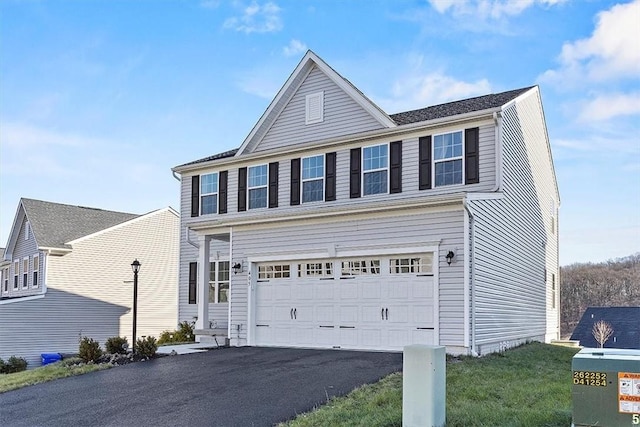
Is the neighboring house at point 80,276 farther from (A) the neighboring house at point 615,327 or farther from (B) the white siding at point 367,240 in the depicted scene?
(A) the neighboring house at point 615,327

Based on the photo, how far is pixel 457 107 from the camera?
16.7 meters

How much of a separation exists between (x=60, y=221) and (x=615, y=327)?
25.7m

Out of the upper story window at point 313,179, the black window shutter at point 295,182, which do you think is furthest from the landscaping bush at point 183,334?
the upper story window at point 313,179

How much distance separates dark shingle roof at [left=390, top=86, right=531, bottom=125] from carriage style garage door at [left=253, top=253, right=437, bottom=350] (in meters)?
4.20

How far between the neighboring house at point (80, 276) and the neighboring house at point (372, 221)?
9415 mm

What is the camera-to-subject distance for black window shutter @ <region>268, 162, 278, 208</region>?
719 inches

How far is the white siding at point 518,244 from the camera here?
1412cm

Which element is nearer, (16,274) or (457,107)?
(457,107)

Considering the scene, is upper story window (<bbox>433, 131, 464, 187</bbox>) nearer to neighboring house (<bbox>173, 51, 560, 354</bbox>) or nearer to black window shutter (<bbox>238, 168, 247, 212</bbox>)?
neighboring house (<bbox>173, 51, 560, 354</bbox>)

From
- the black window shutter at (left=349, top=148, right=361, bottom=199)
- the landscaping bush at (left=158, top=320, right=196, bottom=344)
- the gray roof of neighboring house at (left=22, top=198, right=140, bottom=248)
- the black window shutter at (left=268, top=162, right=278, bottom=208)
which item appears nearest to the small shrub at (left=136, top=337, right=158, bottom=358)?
the landscaping bush at (left=158, top=320, right=196, bottom=344)

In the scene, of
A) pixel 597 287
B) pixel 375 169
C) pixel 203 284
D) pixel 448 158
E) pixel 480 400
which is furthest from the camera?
pixel 597 287

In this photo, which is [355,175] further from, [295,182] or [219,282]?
[219,282]

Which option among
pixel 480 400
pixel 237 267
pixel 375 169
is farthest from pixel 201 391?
pixel 375 169

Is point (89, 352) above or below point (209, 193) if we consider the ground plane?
below
